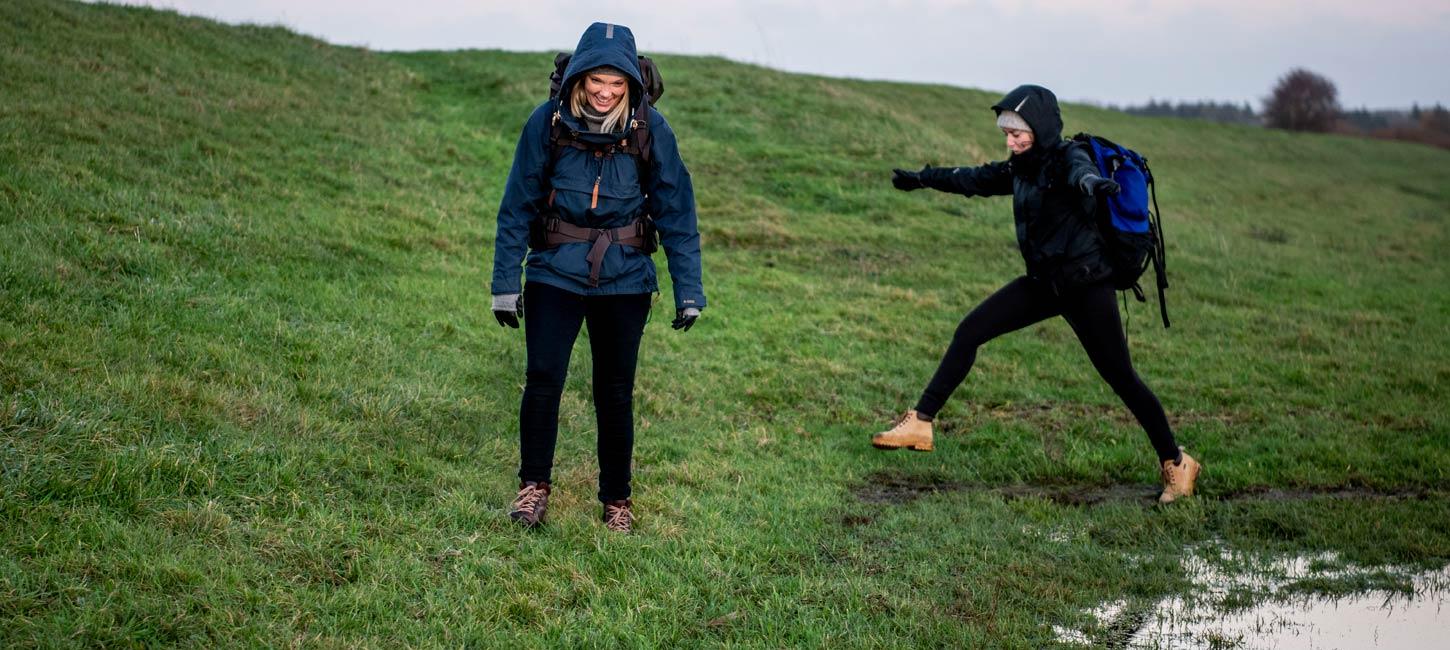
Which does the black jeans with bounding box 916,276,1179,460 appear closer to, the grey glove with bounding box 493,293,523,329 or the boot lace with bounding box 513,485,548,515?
the boot lace with bounding box 513,485,548,515

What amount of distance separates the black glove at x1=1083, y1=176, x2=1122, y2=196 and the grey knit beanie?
706 mm

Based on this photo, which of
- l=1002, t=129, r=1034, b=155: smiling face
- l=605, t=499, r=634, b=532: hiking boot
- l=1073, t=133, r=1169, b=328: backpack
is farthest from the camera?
l=1002, t=129, r=1034, b=155: smiling face

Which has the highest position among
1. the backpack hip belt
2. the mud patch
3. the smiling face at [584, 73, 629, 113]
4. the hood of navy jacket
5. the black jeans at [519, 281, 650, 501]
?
the hood of navy jacket

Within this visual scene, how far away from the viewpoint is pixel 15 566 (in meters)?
4.53

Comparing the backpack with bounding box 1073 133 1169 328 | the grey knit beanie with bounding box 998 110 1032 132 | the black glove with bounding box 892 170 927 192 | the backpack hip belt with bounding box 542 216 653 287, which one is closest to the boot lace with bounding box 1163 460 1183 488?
the backpack with bounding box 1073 133 1169 328

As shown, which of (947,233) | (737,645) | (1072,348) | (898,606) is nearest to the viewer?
(737,645)

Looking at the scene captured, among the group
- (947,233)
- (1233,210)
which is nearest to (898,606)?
(947,233)

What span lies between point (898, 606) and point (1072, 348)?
8025mm

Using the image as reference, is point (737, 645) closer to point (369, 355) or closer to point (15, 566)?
point (15, 566)

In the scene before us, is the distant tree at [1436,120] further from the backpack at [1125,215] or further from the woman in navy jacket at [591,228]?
the woman in navy jacket at [591,228]

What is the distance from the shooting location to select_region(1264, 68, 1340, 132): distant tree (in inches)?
3354

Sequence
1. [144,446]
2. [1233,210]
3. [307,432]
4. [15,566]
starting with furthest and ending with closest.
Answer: [1233,210] → [307,432] → [144,446] → [15,566]

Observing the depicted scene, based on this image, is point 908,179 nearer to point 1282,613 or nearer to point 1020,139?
point 1020,139

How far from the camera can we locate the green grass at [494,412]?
5.11m
